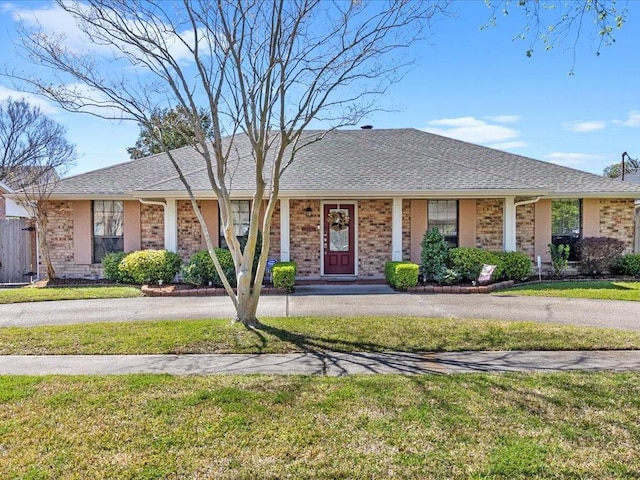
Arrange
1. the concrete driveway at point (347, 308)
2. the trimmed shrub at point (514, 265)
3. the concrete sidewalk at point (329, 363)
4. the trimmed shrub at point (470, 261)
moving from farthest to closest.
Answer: the trimmed shrub at point (514, 265), the trimmed shrub at point (470, 261), the concrete driveway at point (347, 308), the concrete sidewalk at point (329, 363)

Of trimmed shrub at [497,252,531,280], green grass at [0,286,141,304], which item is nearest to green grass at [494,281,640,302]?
trimmed shrub at [497,252,531,280]

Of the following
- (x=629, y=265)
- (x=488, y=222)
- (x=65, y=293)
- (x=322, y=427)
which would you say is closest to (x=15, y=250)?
(x=65, y=293)

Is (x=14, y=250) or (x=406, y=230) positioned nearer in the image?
(x=406, y=230)

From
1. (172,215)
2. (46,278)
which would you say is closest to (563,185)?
(172,215)

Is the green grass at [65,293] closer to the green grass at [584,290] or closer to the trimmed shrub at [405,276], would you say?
the trimmed shrub at [405,276]

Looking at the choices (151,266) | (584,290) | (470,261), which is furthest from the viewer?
(151,266)

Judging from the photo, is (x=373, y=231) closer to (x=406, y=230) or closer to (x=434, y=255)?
(x=406, y=230)

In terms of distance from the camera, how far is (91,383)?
4945mm

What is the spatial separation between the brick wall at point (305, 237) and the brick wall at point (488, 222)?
484cm

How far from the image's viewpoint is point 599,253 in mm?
13570

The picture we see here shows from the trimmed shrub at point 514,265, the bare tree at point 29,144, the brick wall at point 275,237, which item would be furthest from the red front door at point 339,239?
the bare tree at point 29,144

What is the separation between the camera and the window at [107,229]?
14164mm

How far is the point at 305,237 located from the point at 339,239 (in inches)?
41.2

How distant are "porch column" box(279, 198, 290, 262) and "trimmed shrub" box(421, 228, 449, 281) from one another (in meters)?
3.85
